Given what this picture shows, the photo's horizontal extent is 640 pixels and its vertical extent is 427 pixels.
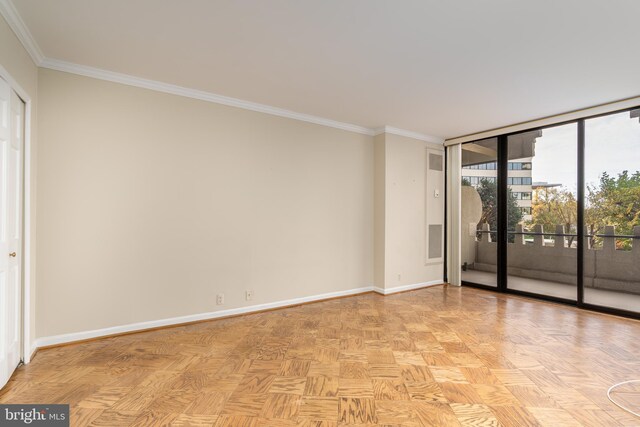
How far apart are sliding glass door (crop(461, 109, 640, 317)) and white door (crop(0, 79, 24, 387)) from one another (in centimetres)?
612

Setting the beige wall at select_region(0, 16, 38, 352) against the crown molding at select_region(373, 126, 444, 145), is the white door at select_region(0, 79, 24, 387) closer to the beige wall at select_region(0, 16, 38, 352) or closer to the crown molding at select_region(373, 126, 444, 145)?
the beige wall at select_region(0, 16, 38, 352)

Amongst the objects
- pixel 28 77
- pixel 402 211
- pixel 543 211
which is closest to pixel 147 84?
pixel 28 77

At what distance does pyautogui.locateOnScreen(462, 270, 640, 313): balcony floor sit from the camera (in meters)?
4.15

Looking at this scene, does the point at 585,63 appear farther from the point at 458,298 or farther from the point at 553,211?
the point at 458,298

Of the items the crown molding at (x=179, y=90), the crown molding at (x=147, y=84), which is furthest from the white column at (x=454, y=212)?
the crown molding at (x=179, y=90)

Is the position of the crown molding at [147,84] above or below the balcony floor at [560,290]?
above

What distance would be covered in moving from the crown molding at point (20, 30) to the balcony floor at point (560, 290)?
660 centimetres

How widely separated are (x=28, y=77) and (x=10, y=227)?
1.33m

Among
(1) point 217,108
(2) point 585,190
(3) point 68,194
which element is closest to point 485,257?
(2) point 585,190

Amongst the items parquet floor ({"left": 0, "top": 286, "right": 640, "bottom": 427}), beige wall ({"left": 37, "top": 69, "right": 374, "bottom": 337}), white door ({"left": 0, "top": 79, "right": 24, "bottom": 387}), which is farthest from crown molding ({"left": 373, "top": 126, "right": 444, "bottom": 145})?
white door ({"left": 0, "top": 79, "right": 24, "bottom": 387})

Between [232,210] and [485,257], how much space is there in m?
4.45

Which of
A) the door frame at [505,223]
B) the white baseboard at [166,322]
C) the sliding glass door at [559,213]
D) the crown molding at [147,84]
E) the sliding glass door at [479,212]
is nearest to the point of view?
the crown molding at [147,84]

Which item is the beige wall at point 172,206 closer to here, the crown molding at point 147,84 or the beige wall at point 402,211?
the crown molding at point 147,84

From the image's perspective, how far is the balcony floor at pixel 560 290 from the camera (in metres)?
4.15
